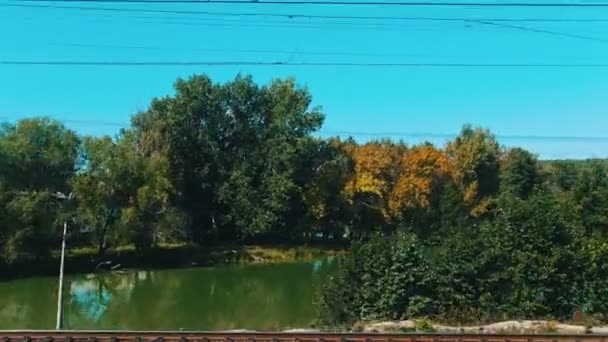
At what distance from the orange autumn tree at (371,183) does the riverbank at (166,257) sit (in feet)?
15.9

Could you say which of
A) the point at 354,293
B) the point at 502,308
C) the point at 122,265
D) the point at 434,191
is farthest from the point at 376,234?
the point at 434,191

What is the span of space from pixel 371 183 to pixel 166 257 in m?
18.7

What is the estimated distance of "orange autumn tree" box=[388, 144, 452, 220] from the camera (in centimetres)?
5796

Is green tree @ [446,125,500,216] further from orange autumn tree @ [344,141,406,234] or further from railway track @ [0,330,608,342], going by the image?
railway track @ [0,330,608,342]

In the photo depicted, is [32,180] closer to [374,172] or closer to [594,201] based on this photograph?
[374,172]

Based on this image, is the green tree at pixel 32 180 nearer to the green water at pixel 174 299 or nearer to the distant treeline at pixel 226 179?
the distant treeline at pixel 226 179

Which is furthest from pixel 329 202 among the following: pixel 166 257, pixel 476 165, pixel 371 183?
pixel 476 165

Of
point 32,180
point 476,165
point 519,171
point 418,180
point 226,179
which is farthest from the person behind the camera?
point 519,171

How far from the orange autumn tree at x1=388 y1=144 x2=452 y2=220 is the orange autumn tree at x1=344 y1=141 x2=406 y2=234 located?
620mm

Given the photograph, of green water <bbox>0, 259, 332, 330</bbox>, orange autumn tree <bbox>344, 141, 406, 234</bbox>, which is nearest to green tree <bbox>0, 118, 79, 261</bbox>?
green water <bbox>0, 259, 332, 330</bbox>

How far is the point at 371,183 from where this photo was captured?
188ft

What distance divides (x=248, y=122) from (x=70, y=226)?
18.2 m

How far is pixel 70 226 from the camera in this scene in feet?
147

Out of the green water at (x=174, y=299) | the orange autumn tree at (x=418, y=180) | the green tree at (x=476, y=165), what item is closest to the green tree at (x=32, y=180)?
the green water at (x=174, y=299)
